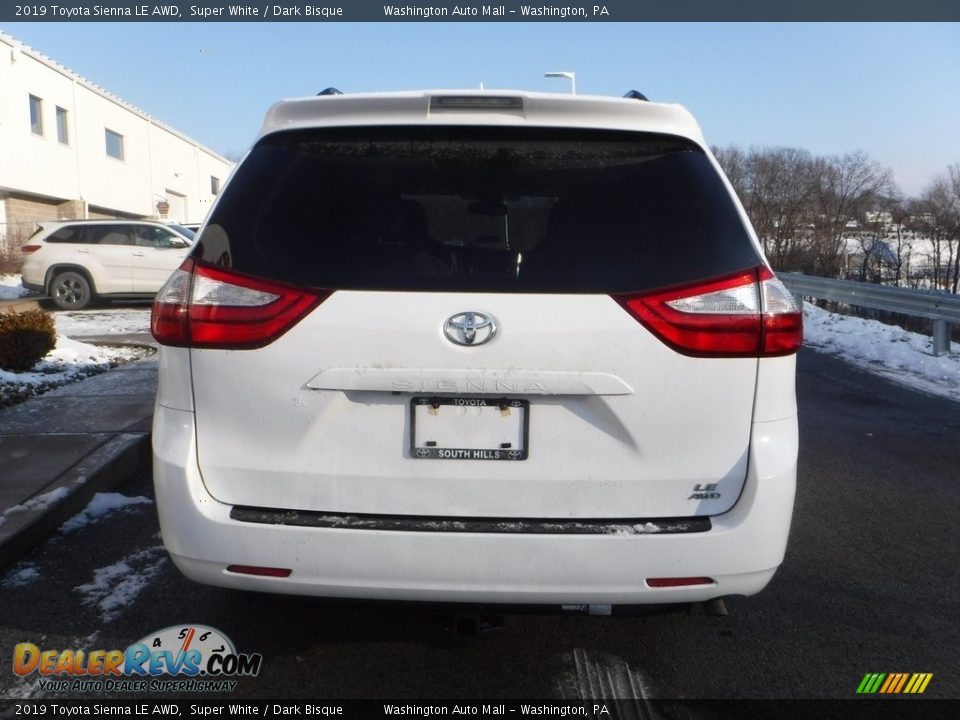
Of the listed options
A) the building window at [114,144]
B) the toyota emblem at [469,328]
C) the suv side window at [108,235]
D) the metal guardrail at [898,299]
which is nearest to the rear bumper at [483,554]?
the toyota emblem at [469,328]

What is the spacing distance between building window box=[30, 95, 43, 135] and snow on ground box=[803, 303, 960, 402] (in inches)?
1076

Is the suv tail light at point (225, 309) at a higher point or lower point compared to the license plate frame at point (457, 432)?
higher

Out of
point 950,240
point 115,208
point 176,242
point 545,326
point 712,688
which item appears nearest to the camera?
point 545,326

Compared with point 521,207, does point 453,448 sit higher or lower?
lower

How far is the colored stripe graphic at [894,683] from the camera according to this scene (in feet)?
9.39

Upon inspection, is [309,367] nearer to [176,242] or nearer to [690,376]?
[690,376]

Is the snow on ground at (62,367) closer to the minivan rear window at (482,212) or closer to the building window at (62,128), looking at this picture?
the minivan rear window at (482,212)

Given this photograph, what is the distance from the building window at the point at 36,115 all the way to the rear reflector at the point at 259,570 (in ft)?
105

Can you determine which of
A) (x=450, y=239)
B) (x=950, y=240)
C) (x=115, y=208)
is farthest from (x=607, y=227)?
(x=115, y=208)

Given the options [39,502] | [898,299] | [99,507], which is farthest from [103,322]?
[898,299]

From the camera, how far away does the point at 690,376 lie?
7.98 ft

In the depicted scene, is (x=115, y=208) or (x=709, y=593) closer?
(x=709, y=593)

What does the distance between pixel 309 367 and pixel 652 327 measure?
1.00 metres

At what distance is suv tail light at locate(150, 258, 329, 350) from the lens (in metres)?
2.43
